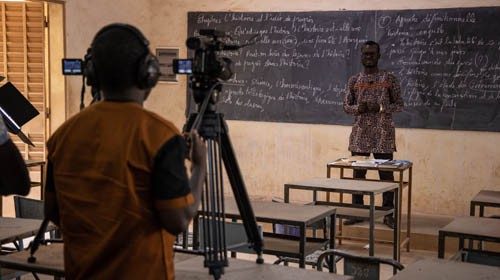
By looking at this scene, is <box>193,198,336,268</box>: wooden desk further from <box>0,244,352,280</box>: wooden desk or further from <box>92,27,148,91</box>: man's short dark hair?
<box>92,27,148,91</box>: man's short dark hair

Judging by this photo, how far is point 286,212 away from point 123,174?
6.35ft

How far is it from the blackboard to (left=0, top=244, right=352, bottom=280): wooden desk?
4239 mm

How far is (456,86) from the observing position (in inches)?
231

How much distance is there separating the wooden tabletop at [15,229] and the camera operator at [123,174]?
120 centimetres

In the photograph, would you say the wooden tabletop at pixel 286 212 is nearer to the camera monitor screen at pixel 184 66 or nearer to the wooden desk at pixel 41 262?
the wooden desk at pixel 41 262

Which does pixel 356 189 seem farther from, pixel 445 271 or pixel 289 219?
pixel 445 271

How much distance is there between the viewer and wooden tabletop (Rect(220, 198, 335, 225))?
304 centimetres

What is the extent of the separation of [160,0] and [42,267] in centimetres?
551

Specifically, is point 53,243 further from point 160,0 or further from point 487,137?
point 160,0

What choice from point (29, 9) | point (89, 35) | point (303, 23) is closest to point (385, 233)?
point (303, 23)

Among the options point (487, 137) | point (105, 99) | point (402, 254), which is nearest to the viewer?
point (105, 99)

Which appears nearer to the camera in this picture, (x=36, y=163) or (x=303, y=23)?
(x=36, y=163)

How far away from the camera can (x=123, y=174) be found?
1.34 m

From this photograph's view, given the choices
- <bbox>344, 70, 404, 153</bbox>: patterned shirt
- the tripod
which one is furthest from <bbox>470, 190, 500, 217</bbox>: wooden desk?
the tripod
